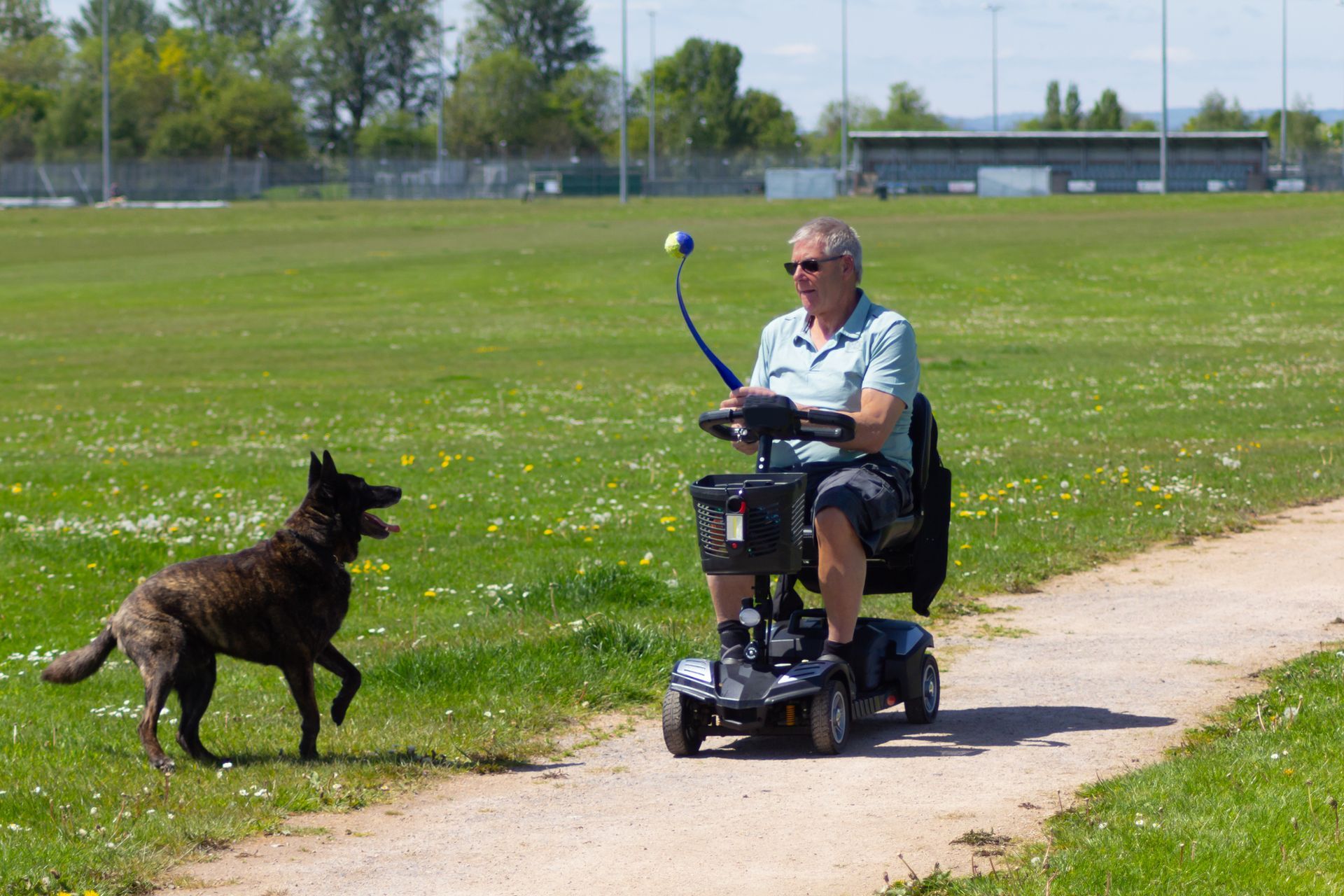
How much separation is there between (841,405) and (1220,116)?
154748 millimetres

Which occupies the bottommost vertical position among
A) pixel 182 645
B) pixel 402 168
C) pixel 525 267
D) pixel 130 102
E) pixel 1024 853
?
pixel 1024 853

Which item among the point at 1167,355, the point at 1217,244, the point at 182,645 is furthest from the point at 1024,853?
the point at 1217,244

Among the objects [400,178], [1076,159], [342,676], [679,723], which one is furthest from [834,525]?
[1076,159]

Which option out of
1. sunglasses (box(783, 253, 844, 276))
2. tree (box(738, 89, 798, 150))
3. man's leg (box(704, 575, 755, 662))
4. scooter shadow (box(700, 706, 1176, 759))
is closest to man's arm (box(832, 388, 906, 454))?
sunglasses (box(783, 253, 844, 276))

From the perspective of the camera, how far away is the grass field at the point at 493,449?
20.7 ft

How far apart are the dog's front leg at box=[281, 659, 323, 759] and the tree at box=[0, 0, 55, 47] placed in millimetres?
156855

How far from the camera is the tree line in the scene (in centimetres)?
11375

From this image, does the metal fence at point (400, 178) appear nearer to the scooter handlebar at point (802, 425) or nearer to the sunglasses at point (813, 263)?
the sunglasses at point (813, 263)

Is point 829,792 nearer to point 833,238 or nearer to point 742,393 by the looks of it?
point 742,393

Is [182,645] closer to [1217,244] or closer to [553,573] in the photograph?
[553,573]

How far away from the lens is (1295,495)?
37.8 ft

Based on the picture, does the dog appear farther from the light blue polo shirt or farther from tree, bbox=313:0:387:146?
tree, bbox=313:0:387:146

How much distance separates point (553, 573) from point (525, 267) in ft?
112

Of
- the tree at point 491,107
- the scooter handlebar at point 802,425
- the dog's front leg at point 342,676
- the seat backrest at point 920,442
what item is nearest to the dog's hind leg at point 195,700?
the dog's front leg at point 342,676
